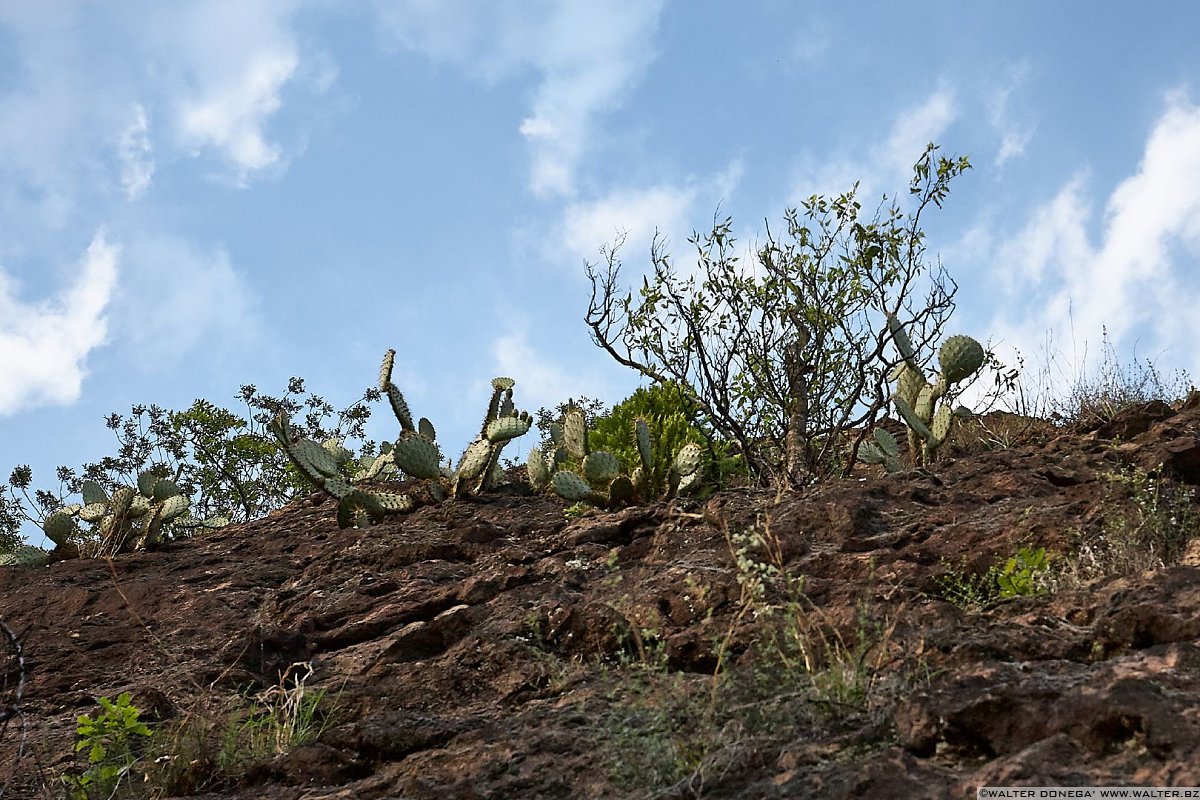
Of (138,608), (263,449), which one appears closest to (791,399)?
(138,608)

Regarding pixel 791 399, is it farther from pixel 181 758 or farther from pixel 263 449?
pixel 263 449

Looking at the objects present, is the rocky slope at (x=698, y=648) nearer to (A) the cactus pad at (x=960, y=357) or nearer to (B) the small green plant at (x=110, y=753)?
(B) the small green plant at (x=110, y=753)

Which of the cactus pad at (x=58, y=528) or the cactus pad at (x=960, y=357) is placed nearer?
the cactus pad at (x=960, y=357)

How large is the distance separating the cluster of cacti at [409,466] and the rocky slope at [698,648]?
720 millimetres

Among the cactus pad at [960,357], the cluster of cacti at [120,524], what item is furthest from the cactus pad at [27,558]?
the cactus pad at [960,357]

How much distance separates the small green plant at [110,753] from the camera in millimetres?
3812

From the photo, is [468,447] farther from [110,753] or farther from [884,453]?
[110,753]

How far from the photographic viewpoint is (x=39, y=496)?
1323cm

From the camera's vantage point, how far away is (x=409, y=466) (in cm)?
788

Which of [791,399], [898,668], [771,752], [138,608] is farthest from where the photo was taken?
[791,399]

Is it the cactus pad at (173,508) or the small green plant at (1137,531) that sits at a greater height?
the cactus pad at (173,508)

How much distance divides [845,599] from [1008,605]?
0.56 meters

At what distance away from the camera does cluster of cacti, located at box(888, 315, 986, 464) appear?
23.2 feet

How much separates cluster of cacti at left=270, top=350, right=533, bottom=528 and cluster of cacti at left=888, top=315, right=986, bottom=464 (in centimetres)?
273
